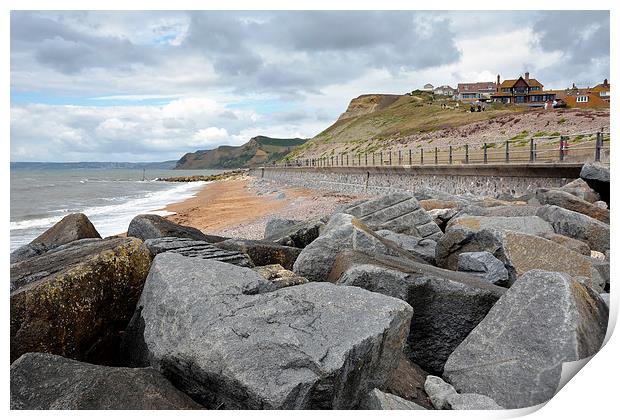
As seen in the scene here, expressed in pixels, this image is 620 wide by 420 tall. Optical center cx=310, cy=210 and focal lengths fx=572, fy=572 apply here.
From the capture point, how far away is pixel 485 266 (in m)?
6.32

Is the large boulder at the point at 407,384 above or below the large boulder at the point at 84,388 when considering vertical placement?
below

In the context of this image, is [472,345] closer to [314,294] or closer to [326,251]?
[314,294]

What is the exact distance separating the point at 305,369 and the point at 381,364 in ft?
2.22

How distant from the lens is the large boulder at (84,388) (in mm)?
3668

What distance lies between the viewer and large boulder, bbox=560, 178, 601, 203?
11422 millimetres

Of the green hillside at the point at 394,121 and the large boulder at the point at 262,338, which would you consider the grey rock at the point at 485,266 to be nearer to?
the large boulder at the point at 262,338

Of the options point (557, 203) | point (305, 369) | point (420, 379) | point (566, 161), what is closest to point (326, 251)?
point (420, 379)

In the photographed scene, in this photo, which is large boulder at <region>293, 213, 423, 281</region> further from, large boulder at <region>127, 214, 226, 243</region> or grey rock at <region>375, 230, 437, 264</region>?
large boulder at <region>127, 214, 226, 243</region>

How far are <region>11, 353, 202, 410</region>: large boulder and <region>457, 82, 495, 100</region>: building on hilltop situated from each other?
94.4 metres

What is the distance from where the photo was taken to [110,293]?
4.77 meters

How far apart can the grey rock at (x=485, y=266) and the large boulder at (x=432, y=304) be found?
101 centimetres

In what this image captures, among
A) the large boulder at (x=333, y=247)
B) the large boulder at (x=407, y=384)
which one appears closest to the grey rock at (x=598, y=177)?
the large boulder at (x=333, y=247)

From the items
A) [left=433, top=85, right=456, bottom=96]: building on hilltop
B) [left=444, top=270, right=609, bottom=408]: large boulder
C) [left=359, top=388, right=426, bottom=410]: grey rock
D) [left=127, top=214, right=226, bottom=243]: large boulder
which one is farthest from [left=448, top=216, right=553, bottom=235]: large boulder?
[left=433, top=85, right=456, bottom=96]: building on hilltop

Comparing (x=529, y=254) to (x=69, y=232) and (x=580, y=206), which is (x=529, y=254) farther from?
(x=69, y=232)
